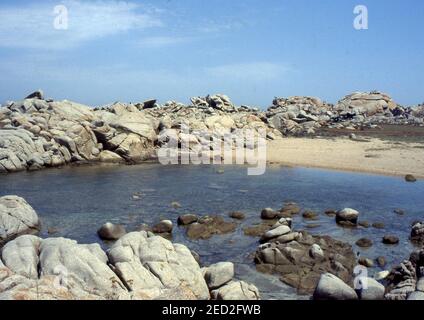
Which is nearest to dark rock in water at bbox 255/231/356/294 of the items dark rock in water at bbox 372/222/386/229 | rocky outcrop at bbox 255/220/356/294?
rocky outcrop at bbox 255/220/356/294

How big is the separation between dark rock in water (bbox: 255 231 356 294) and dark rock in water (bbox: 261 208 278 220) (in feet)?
14.3

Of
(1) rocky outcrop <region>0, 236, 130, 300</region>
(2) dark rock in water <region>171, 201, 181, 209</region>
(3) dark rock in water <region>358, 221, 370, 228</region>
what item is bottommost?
(3) dark rock in water <region>358, 221, 370, 228</region>

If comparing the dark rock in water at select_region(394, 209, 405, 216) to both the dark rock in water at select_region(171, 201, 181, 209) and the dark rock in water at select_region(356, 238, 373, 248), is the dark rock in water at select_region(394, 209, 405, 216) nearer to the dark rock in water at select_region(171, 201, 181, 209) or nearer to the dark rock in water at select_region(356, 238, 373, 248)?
the dark rock in water at select_region(356, 238, 373, 248)

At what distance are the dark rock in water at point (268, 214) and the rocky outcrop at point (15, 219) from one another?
39.5ft

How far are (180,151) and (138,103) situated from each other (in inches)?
1385

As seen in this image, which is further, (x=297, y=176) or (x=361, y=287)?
(x=297, y=176)

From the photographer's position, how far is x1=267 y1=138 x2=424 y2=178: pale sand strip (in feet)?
125

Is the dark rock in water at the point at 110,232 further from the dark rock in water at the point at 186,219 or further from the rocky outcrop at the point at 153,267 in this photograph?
the rocky outcrop at the point at 153,267

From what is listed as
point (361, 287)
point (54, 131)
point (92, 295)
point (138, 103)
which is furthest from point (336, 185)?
point (138, 103)

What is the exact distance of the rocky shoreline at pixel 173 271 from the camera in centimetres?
1214

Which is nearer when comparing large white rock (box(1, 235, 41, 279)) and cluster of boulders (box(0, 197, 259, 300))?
cluster of boulders (box(0, 197, 259, 300))

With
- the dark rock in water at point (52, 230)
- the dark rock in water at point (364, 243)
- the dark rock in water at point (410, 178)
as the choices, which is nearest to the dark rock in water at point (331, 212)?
the dark rock in water at point (364, 243)
